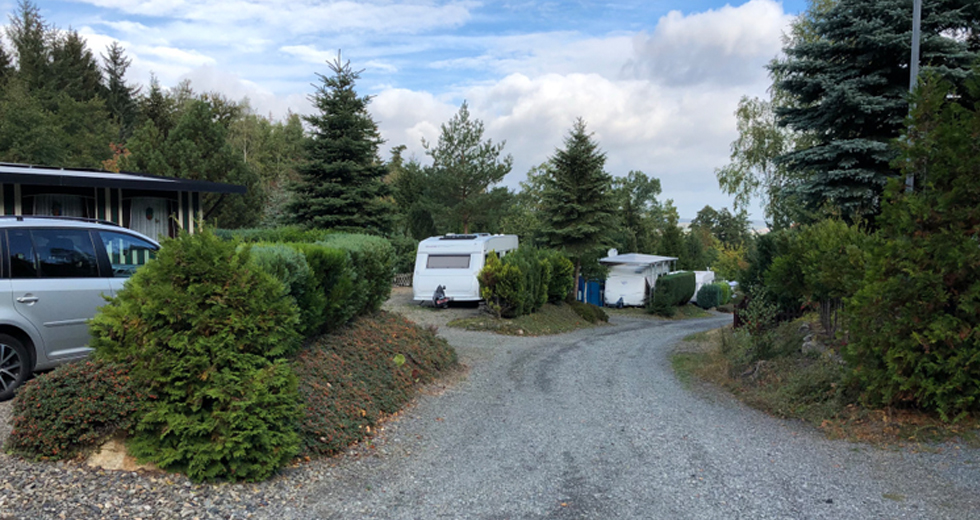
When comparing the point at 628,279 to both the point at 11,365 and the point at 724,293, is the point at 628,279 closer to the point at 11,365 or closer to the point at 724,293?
the point at 724,293

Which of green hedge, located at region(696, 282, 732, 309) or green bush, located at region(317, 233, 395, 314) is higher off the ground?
green bush, located at region(317, 233, 395, 314)

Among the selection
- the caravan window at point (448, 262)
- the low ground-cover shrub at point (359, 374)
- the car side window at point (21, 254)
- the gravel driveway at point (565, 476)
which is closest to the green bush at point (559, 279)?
the caravan window at point (448, 262)

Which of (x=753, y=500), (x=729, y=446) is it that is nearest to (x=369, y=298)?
(x=729, y=446)

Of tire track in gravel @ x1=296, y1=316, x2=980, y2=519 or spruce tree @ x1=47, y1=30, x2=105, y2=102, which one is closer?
tire track in gravel @ x1=296, y1=316, x2=980, y2=519

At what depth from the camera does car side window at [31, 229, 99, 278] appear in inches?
225

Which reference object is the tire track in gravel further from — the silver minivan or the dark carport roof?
the dark carport roof

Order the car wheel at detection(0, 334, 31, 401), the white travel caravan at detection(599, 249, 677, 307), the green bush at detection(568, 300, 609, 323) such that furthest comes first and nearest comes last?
the white travel caravan at detection(599, 249, 677, 307)
the green bush at detection(568, 300, 609, 323)
the car wheel at detection(0, 334, 31, 401)

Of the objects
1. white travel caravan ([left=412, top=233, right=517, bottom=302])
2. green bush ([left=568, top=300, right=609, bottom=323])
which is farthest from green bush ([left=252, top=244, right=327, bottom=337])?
green bush ([left=568, top=300, right=609, bottom=323])

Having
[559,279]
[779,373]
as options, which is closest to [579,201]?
[559,279]

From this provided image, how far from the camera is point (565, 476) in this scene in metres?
5.18

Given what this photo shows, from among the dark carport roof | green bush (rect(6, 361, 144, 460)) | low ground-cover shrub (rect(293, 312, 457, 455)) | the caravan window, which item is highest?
the dark carport roof

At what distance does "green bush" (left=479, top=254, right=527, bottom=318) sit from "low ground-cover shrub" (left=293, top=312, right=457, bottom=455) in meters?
6.52

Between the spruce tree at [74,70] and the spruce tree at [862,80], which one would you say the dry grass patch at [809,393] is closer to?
the spruce tree at [862,80]

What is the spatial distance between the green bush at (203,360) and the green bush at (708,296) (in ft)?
120
